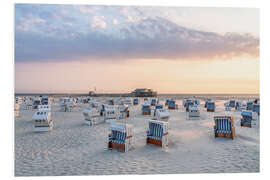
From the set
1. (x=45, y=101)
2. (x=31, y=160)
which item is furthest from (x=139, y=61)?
(x=45, y=101)

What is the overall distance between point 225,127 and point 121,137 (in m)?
4.96

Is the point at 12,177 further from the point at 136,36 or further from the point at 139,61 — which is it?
the point at 139,61

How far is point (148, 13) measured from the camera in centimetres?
891

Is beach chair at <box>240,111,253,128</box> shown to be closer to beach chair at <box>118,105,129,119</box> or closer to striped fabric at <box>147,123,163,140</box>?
striped fabric at <box>147,123,163,140</box>

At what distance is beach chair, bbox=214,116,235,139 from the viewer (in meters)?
7.71

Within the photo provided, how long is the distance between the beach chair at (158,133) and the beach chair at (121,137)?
105 centimetres

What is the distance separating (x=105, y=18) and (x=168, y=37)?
544cm

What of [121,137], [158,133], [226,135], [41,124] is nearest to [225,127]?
[226,135]

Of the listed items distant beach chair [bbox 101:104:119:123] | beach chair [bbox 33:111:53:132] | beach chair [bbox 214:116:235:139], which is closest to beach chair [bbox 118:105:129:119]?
distant beach chair [bbox 101:104:119:123]

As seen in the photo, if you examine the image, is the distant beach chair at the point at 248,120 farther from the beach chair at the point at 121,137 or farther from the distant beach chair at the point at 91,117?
the distant beach chair at the point at 91,117

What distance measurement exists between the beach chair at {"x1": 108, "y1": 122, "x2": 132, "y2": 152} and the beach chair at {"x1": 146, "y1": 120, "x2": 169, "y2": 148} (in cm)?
105

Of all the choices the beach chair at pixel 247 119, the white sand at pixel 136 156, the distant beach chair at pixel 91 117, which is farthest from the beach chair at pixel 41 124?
the beach chair at pixel 247 119

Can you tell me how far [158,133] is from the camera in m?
6.89

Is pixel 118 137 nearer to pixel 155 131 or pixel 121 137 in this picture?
pixel 121 137
